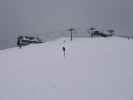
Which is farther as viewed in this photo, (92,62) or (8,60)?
(8,60)

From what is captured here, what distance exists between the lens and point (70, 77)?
3.64 m

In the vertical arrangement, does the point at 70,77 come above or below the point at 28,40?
below

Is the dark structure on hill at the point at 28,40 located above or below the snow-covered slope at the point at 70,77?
above

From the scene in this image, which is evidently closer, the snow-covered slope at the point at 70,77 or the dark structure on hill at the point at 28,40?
the snow-covered slope at the point at 70,77

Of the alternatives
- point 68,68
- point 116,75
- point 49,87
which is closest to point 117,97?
point 116,75

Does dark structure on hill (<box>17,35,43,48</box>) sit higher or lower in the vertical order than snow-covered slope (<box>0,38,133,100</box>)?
higher

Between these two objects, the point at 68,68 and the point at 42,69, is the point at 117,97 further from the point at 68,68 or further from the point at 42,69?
the point at 42,69

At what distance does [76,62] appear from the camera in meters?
4.46

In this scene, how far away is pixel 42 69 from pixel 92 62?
1203 millimetres

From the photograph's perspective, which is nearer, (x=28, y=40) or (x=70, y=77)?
(x=70, y=77)

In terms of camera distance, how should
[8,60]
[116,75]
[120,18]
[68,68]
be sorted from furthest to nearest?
1. [120,18]
2. [8,60]
3. [68,68]
4. [116,75]

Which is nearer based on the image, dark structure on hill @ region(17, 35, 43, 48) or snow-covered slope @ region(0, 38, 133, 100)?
snow-covered slope @ region(0, 38, 133, 100)

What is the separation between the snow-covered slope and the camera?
3.01m

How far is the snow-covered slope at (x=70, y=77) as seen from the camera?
3013 millimetres
